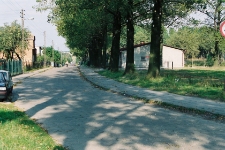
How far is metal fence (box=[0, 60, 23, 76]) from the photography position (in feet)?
105

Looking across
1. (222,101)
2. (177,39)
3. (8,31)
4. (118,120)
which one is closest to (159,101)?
(222,101)

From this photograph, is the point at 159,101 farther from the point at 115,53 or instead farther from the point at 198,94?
the point at 115,53

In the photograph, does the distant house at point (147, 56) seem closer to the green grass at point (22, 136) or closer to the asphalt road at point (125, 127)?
the asphalt road at point (125, 127)

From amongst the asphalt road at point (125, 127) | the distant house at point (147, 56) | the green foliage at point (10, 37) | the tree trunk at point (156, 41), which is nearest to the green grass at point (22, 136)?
the asphalt road at point (125, 127)

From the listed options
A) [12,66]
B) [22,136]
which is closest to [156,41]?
[22,136]

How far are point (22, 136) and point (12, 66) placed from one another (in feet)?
100

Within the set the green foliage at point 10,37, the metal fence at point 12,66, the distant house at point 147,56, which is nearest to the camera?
the metal fence at point 12,66

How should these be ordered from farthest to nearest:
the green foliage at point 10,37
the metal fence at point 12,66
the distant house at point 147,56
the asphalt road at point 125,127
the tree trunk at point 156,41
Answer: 1. the distant house at point 147,56
2. the green foliage at point 10,37
3. the metal fence at point 12,66
4. the tree trunk at point 156,41
5. the asphalt road at point 125,127

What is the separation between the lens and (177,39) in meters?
94.2

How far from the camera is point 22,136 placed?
6199 mm

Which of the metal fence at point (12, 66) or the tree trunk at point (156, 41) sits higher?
the tree trunk at point (156, 41)

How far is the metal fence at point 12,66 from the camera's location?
3186cm

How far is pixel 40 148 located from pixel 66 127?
220 centimetres

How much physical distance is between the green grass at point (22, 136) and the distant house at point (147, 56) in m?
49.3
